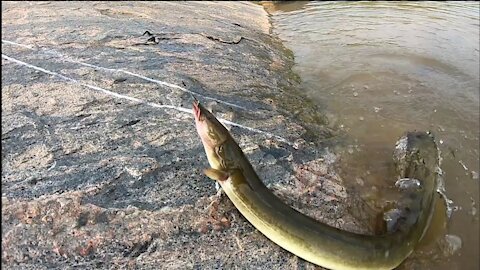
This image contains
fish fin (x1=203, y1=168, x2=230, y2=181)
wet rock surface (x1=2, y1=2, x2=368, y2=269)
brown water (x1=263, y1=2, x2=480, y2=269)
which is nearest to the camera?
wet rock surface (x1=2, y1=2, x2=368, y2=269)

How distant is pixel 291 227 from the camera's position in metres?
2.88

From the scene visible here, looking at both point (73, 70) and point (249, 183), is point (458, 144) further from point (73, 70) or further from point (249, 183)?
point (73, 70)

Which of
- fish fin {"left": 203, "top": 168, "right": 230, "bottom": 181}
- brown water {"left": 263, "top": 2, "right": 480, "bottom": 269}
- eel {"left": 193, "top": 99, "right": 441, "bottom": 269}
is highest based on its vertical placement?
fish fin {"left": 203, "top": 168, "right": 230, "bottom": 181}

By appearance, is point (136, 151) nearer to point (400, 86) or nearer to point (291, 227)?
point (291, 227)

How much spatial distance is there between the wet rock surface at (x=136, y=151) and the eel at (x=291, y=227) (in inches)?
5.7

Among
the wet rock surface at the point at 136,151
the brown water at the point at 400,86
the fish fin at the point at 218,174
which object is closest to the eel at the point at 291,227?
the fish fin at the point at 218,174

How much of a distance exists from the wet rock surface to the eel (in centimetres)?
15

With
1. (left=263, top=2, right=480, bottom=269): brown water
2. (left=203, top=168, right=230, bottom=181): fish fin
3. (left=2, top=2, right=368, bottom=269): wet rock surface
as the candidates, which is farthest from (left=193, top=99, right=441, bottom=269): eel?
(left=263, top=2, right=480, bottom=269): brown water

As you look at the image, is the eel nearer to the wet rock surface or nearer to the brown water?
the wet rock surface

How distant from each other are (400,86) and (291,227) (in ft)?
11.6

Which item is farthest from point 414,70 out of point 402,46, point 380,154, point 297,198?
point 297,198

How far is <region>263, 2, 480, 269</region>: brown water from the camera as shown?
385 centimetres

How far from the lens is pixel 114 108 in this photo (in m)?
4.01

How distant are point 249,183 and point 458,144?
2.56 m
